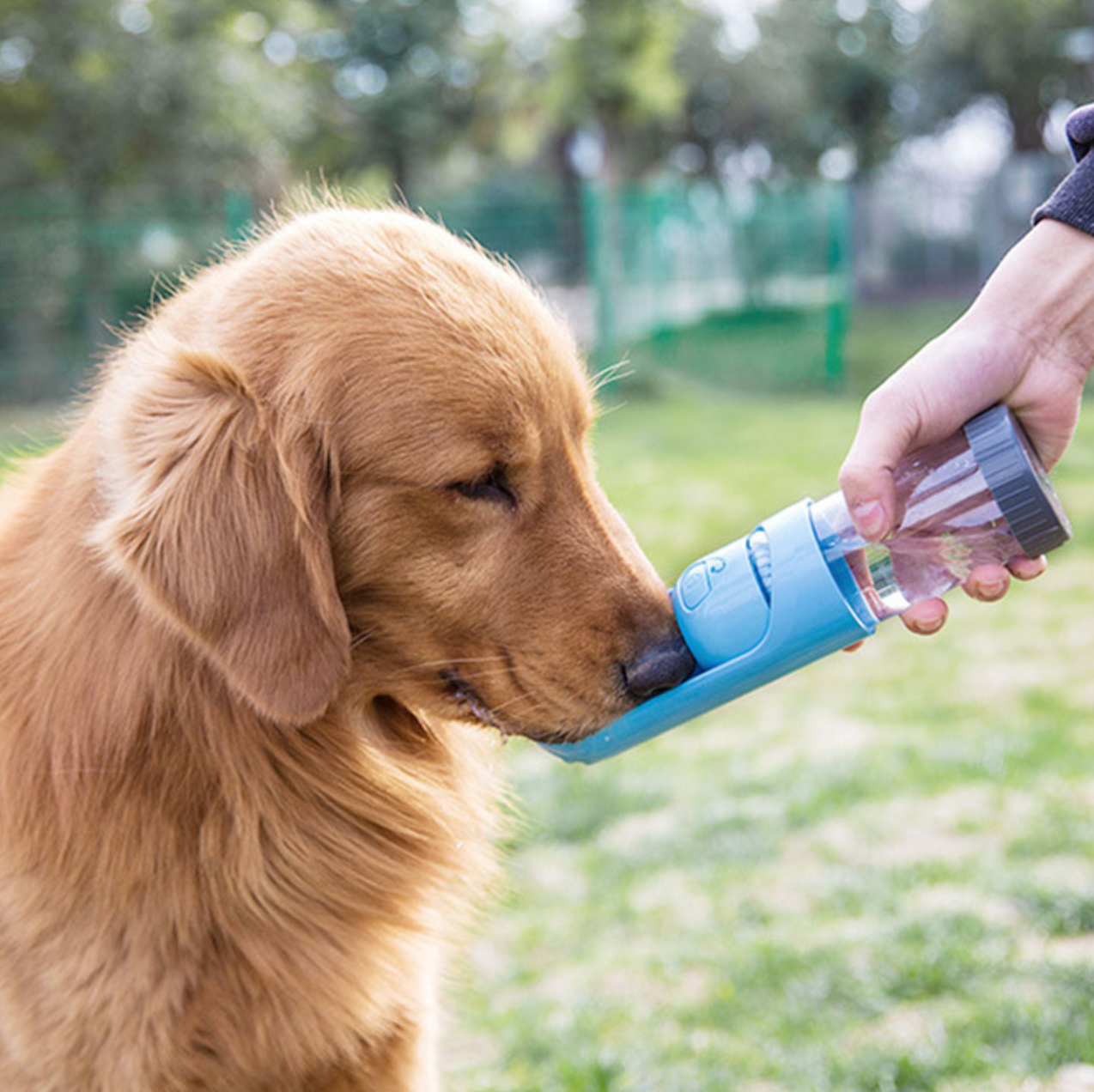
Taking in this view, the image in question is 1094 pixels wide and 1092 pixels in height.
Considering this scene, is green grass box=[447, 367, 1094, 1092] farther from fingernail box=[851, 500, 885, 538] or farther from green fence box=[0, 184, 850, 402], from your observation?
green fence box=[0, 184, 850, 402]

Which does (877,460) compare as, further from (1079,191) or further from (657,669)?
(1079,191)

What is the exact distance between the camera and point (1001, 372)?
2.34 meters

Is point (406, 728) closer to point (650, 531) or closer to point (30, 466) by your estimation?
point (30, 466)

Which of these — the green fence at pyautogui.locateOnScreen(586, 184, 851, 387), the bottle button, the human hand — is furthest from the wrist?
the green fence at pyautogui.locateOnScreen(586, 184, 851, 387)

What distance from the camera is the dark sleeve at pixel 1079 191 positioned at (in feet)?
7.74

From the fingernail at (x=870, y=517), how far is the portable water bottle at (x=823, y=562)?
0.28ft

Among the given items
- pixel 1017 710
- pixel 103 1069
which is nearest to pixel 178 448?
pixel 103 1069

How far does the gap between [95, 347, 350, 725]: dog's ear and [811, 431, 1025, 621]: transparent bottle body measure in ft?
3.12

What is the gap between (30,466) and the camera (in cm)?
271

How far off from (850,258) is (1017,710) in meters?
14.8

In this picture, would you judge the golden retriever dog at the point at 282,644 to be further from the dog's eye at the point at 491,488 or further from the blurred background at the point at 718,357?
the blurred background at the point at 718,357

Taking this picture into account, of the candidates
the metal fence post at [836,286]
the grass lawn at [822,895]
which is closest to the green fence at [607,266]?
the metal fence post at [836,286]

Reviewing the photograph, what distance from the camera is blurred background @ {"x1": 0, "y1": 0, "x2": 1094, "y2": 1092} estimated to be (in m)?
3.61

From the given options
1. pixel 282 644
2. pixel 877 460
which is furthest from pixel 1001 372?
pixel 282 644
